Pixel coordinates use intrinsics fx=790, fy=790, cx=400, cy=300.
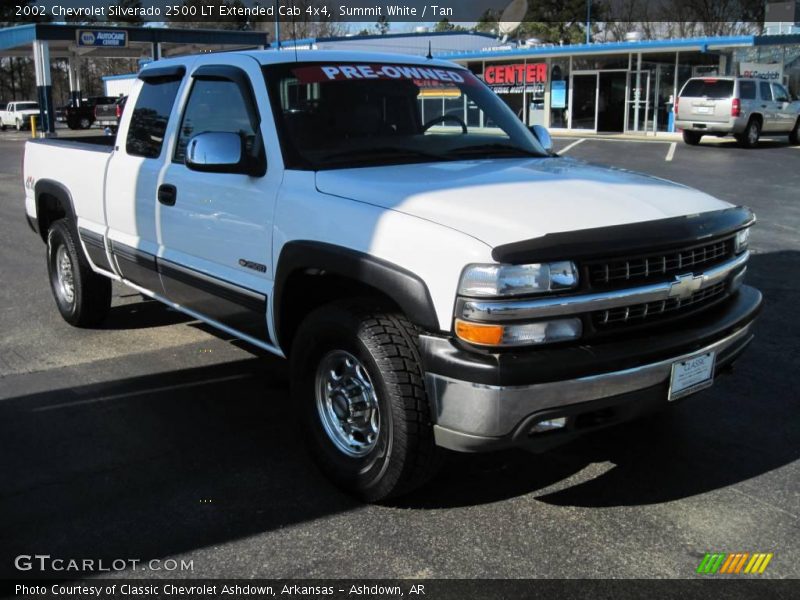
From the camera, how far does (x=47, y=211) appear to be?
6648 mm

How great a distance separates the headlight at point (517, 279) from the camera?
284 centimetres

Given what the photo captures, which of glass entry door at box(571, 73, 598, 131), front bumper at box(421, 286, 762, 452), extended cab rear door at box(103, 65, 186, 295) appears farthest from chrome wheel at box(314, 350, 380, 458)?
glass entry door at box(571, 73, 598, 131)

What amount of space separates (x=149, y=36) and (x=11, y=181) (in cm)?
2281

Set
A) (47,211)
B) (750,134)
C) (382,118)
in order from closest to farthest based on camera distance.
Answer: (382,118)
(47,211)
(750,134)

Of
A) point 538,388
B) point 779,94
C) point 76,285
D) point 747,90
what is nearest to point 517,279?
point 538,388

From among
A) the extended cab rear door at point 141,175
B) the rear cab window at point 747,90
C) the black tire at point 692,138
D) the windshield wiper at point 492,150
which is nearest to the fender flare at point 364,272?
the windshield wiper at point 492,150

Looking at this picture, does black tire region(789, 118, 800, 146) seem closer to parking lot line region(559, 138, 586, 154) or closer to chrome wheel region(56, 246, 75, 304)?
parking lot line region(559, 138, 586, 154)

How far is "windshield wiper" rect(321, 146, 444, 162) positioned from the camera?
3885 mm

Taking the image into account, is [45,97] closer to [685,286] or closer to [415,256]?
[415,256]

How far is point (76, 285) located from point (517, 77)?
30105 millimetres

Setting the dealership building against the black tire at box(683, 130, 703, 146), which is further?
the dealership building

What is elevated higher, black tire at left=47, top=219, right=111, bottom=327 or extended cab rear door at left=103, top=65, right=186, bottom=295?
extended cab rear door at left=103, top=65, right=186, bottom=295

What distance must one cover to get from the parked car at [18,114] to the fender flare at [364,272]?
153 feet

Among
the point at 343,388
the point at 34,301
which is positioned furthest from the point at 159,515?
the point at 34,301
